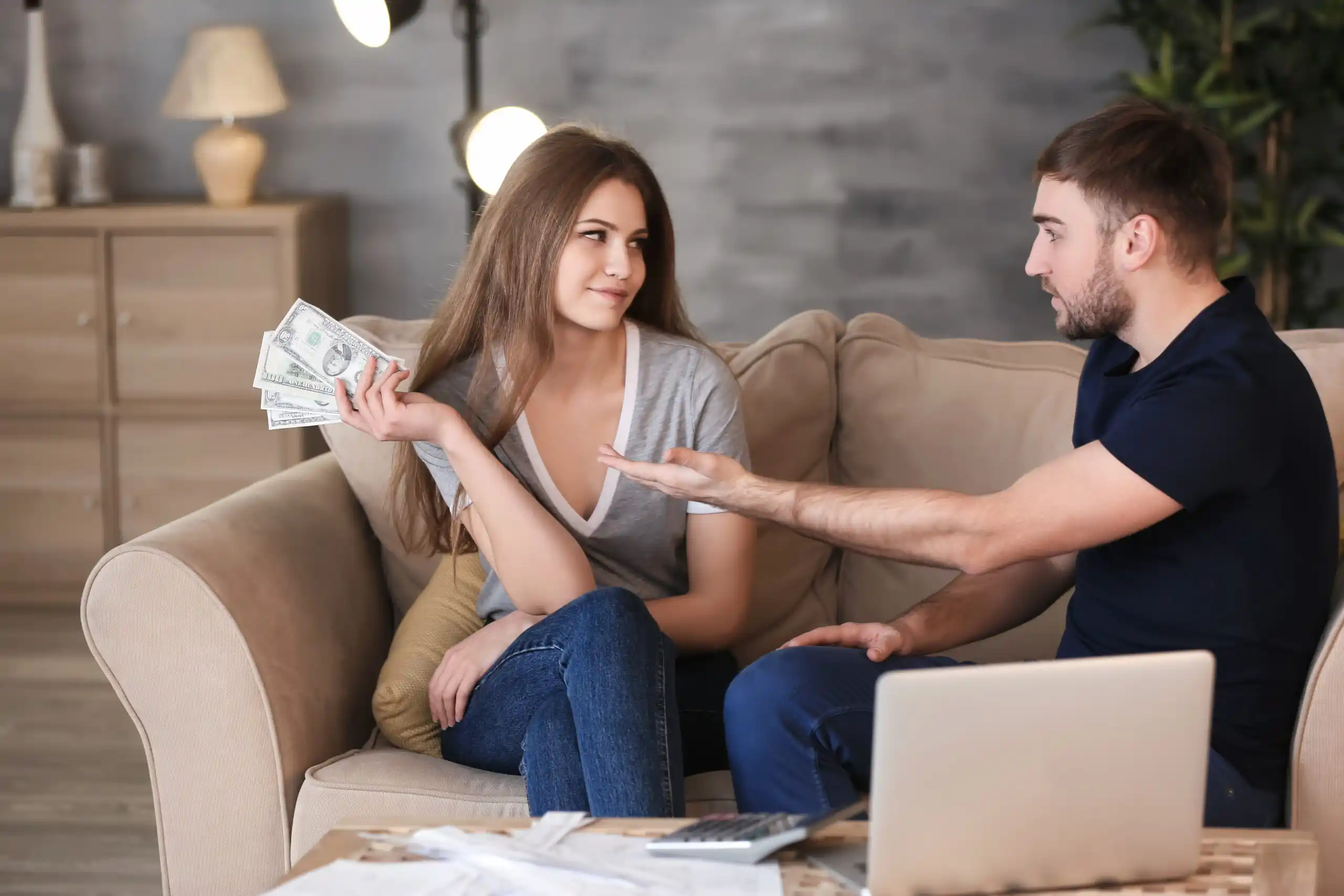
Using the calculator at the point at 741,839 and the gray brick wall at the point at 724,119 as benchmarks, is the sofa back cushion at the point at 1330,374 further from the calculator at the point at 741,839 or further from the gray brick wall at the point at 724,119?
the gray brick wall at the point at 724,119

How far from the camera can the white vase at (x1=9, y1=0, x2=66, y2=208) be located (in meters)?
3.93

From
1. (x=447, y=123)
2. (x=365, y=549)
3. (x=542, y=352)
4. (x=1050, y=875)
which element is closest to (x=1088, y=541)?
(x=1050, y=875)

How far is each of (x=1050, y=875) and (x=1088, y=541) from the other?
0.49 m

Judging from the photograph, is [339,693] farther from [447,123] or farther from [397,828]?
[447,123]

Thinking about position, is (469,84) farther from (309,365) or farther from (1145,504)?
(1145,504)

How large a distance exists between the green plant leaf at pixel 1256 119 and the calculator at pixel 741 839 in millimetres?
2747

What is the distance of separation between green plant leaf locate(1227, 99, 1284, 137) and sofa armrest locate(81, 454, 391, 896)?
8.62 ft

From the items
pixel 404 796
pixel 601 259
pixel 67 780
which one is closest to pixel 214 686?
pixel 404 796

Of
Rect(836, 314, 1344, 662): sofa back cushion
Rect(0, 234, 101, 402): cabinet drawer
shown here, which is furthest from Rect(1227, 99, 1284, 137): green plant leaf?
Rect(0, 234, 101, 402): cabinet drawer

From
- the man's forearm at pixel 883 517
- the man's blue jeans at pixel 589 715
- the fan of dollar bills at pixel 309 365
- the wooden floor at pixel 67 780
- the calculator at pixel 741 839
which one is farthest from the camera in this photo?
the wooden floor at pixel 67 780

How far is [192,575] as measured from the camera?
176 cm

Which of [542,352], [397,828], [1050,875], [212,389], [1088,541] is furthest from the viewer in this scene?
[212,389]

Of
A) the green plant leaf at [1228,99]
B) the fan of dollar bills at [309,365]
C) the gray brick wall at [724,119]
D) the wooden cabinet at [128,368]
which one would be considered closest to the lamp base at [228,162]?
the wooden cabinet at [128,368]

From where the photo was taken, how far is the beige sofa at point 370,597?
1767mm
